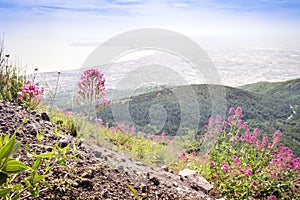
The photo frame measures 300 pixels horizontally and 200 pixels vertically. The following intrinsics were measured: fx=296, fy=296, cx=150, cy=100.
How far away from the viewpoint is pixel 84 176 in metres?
3.38

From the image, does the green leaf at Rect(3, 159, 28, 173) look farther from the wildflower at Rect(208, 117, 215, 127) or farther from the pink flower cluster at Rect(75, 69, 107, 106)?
the wildflower at Rect(208, 117, 215, 127)

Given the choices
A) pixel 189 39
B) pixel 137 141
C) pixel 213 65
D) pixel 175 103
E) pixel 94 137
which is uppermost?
pixel 189 39

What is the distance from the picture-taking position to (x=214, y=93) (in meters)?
7.13

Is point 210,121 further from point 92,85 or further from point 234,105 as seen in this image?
point 234,105

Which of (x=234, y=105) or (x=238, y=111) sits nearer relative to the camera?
Answer: (x=238, y=111)

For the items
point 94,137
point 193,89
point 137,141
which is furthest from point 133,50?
point 137,141

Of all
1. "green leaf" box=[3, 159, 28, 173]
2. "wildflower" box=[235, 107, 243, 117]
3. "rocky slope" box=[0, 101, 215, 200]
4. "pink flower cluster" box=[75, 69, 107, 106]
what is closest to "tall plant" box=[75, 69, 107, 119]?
"pink flower cluster" box=[75, 69, 107, 106]

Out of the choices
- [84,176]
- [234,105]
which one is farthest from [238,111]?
[234,105]

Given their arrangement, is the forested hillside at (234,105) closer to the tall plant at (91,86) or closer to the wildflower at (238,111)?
the wildflower at (238,111)

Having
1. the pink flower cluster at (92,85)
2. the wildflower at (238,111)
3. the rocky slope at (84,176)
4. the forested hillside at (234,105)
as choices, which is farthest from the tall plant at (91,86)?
the wildflower at (238,111)

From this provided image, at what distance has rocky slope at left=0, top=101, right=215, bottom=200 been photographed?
3.08 meters

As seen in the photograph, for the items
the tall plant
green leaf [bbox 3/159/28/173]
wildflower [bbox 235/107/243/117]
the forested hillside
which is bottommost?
the forested hillside

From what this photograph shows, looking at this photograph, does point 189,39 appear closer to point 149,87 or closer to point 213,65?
point 213,65

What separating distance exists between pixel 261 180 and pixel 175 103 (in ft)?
7.91
